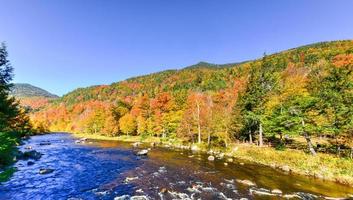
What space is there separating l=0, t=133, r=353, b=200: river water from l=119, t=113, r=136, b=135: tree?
43766 mm

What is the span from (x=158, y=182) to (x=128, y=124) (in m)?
56.8

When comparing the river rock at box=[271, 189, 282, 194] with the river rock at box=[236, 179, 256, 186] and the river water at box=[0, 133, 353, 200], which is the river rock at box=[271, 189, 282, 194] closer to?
the river water at box=[0, 133, 353, 200]

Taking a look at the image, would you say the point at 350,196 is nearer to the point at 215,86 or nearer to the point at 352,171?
the point at 352,171

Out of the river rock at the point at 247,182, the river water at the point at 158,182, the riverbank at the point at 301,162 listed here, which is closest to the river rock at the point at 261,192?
the river water at the point at 158,182

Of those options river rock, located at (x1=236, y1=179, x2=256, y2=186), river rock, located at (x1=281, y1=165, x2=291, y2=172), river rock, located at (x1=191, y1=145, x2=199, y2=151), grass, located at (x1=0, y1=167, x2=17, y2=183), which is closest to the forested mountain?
river rock, located at (x1=191, y1=145, x2=199, y2=151)

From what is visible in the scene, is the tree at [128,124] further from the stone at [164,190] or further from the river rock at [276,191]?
the river rock at [276,191]

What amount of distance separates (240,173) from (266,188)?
247 inches

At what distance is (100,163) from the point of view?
3606cm

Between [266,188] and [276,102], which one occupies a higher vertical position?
[276,102]

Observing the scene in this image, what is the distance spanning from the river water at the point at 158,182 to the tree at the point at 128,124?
144 feet

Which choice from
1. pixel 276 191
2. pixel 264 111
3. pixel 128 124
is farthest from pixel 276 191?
pixel 128 124

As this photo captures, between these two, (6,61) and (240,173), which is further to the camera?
(6,61)

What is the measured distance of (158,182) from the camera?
2538 centimetres

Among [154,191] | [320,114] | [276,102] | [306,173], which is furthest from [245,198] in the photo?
[276,102]
